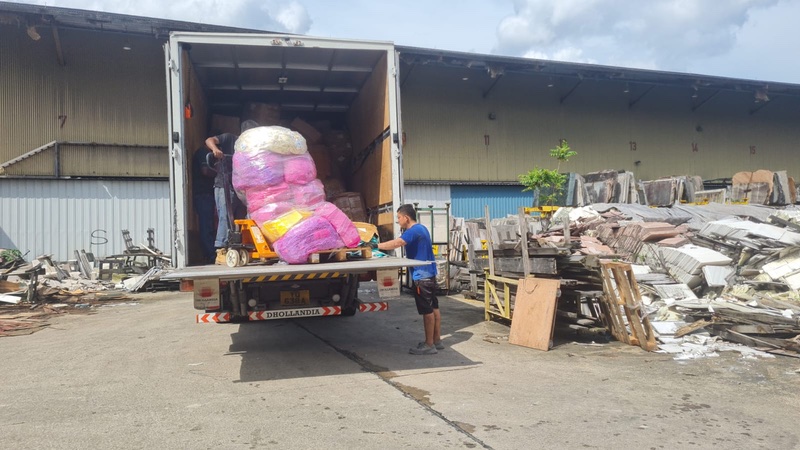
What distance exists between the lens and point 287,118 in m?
9.51

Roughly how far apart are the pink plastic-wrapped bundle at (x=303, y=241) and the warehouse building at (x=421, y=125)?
1347cm

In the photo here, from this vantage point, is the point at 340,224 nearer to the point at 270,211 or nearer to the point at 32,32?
the point at 270,211

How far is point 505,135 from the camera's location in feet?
72.7

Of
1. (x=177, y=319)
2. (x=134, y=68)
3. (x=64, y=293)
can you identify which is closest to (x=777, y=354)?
(x=177, y=319)

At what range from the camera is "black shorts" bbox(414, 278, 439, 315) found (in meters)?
6.11

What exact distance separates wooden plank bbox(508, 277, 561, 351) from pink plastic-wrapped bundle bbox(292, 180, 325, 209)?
9.67 feet

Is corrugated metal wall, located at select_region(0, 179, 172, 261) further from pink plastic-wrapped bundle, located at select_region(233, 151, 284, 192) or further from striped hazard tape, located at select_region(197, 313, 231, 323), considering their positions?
striped hazard tape, located at select_region(197, 313, 231, 323)

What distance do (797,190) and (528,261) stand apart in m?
19.9

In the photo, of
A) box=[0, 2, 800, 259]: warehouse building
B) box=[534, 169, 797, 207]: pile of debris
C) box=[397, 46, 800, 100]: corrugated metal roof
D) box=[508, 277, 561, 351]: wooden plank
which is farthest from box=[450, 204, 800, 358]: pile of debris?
box=[397, 46, 800, 100]: corrugated metal roof

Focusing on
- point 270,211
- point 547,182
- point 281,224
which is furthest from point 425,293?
point 547,182

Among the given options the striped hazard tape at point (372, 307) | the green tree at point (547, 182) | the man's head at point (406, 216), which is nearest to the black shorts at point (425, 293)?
the striped hazard tape at point (372, 307)

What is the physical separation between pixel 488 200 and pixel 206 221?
15379 mm

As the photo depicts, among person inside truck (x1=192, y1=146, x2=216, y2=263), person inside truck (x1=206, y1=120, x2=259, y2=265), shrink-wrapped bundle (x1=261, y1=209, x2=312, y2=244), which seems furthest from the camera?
person inside truck (x1=192, y1=146, x2=216, y2=263)

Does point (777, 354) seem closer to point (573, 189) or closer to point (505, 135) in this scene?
point (573, 189)
